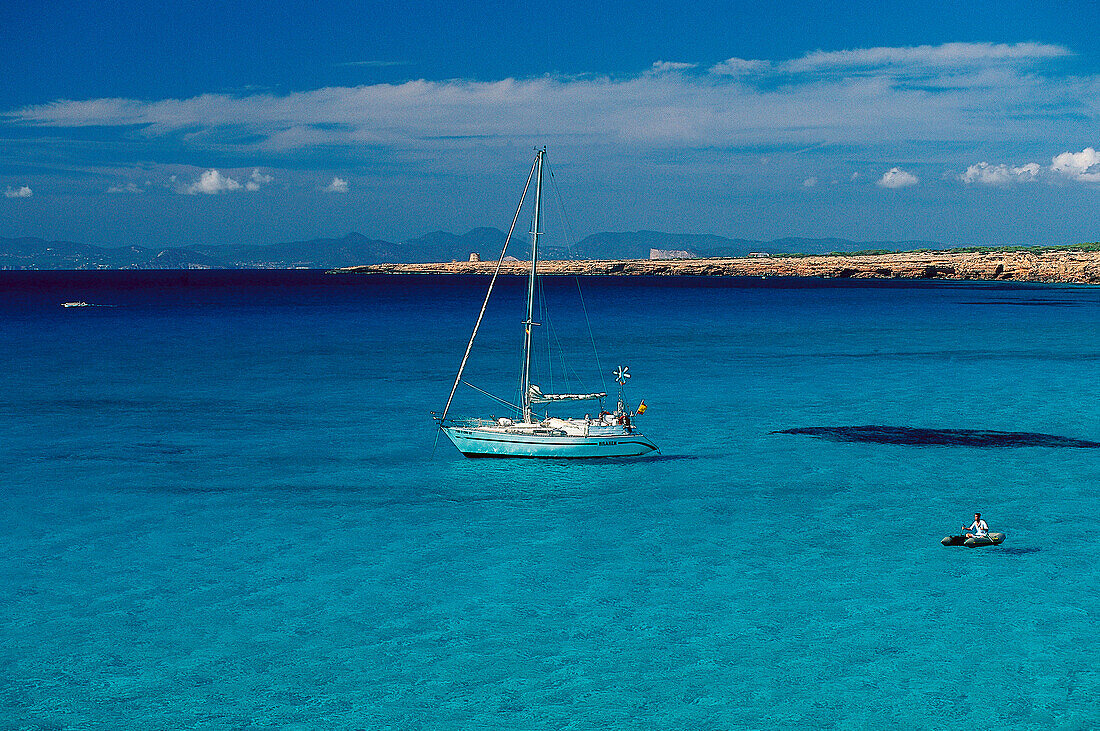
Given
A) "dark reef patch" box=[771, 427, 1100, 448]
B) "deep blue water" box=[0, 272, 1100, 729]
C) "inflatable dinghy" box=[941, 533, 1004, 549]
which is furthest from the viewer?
"dark reef patch" box=[771, 427, 1100, 448]

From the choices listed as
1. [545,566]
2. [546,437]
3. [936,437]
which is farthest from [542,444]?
[936,437]

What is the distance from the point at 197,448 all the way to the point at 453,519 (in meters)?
19.0

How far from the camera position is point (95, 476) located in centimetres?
4409

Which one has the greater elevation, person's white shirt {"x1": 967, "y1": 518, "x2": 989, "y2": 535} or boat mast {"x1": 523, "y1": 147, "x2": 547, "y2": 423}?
boat mast {"x1": 523, "y1": 147, "x2": 547, "y2": 423}

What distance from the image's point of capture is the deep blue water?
917 inches

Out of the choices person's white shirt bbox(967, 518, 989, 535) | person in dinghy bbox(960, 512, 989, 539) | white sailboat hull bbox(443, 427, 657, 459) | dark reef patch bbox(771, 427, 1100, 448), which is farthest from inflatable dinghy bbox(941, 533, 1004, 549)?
dark reef patch bbox(771, 427, 1100, 448)

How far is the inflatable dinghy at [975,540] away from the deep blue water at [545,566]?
0.29 metres

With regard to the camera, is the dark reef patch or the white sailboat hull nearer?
the white sailboat hull

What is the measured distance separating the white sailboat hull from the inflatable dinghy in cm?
1613

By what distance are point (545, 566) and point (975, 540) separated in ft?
47.7

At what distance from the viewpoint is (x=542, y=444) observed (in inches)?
1823

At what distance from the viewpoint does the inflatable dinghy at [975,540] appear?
33625mm

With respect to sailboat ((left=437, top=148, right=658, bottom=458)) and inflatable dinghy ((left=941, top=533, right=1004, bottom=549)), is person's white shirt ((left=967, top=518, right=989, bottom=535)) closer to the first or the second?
inflatable dinghy ((left=941, top=533, right=1004, bottom=549))

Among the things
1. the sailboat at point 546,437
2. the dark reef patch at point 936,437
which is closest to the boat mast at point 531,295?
the sailboat at point 546,437
